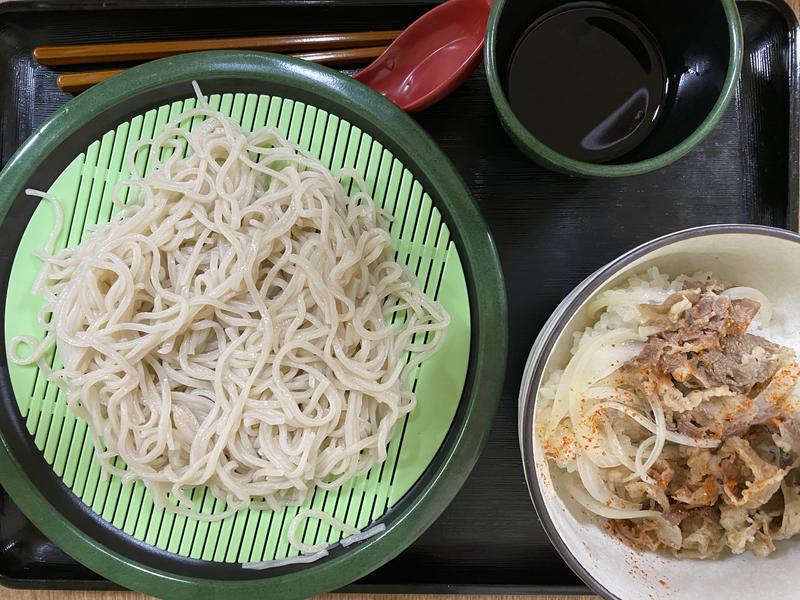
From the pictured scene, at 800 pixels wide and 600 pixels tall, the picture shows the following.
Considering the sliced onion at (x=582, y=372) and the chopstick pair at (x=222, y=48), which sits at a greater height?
the chopstick pair at (x=222, y=48)

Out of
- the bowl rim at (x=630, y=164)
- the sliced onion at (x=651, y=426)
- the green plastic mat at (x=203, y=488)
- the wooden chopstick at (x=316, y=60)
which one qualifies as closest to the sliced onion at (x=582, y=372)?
the sliced onion at (x=651, y=426)

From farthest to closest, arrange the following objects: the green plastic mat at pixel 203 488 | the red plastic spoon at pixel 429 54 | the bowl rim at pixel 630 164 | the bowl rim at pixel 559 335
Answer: the red plastic spoon at pixel 429 54, the green plastic mat at pixel 203 488, the bowl rim at pixel 630 164, the bowl rim at pixel 559 335

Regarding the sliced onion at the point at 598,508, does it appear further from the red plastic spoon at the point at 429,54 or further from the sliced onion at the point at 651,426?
the red plastic spoon at the point at 429,54

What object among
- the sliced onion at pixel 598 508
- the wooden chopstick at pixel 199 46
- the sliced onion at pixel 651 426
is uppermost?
the wooden chopstick at pixel 199 46

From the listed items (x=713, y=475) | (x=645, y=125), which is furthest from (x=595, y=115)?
(x=713, y=475)

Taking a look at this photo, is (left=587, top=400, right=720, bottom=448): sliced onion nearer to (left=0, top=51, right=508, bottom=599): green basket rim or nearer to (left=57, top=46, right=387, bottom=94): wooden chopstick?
(left=0, top=51, right=508, bottom=599): green basket rim

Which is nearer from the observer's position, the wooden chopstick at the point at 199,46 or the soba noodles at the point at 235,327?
the soba noodles at the point at 235,327

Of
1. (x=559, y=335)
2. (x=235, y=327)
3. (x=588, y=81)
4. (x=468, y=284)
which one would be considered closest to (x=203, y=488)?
(x=235, y=327)

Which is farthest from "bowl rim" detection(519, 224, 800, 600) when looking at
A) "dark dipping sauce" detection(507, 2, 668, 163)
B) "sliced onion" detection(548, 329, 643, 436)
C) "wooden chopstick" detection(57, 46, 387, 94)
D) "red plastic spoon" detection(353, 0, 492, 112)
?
"wooden chopstick" detection(57, 46, 387, 94)
